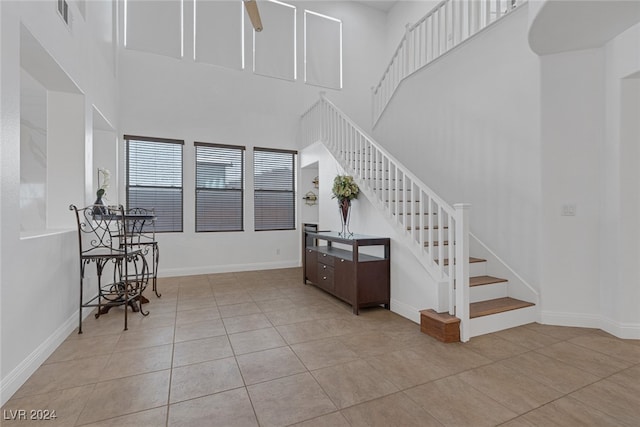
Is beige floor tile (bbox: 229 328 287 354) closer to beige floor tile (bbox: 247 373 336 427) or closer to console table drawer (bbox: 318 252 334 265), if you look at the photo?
beige floor tile (bbox: 247 373 336 427)

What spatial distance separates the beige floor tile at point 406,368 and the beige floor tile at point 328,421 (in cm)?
53

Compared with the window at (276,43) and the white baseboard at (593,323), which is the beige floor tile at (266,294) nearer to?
the white baseboard at (593,323)

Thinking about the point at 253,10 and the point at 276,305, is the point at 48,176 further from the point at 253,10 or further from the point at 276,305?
the point at 276,305

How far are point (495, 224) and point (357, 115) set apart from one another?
196 inches

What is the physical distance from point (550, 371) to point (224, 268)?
5419mm

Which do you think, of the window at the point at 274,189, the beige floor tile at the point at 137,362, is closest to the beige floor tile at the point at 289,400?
the beige floor tile at the point at 137,362

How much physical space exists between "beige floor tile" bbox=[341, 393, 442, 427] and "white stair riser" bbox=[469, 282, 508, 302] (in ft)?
6.12

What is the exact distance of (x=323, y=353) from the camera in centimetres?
267

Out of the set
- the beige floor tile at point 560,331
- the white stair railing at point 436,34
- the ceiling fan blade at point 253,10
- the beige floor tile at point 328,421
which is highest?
the white stair railing at point 436,34

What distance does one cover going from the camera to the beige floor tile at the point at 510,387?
196cm

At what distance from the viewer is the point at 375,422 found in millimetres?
1790

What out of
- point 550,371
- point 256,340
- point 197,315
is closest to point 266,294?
point 197,315

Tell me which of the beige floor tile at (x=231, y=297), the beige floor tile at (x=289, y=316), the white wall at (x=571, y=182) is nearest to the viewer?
the white wall at (x=571, y=182)

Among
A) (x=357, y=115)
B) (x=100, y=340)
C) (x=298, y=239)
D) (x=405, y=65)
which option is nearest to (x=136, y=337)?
(x=100, y=340)
